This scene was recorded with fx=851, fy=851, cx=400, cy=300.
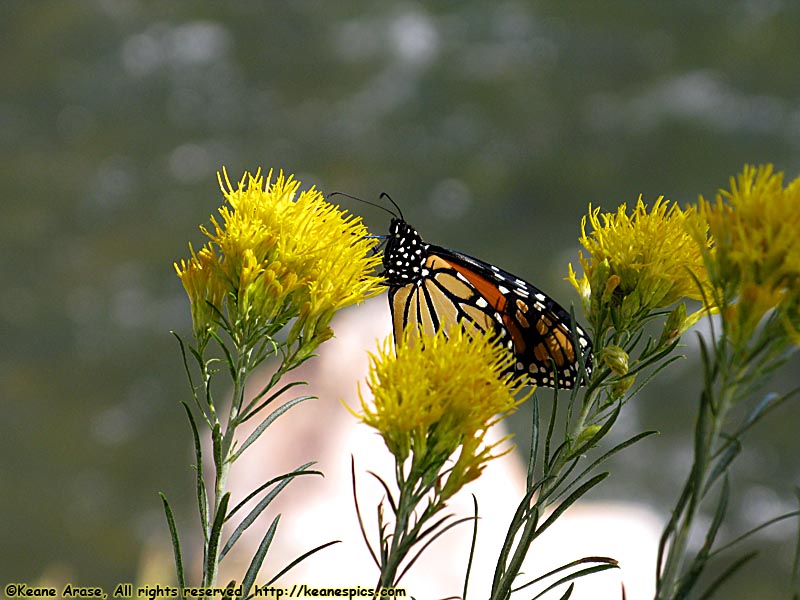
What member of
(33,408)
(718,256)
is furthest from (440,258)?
(33,408)

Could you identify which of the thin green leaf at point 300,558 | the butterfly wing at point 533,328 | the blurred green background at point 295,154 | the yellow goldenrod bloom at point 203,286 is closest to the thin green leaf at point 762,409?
the thin green leaf at point 300,558

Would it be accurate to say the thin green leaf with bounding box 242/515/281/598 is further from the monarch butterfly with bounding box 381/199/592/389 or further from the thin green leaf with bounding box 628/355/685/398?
the monarch butterfly with bounding box 381/199/592/389

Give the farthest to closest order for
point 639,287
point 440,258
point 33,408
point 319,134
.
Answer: point 319,134
point 33,408
point 440,258
point 639,287

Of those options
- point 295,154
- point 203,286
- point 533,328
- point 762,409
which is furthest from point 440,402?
point 295,154

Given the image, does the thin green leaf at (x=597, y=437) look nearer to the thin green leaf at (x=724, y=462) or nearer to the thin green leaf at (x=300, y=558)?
the thin green leaf at (x=724, y=462)

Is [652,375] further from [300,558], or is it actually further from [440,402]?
Result: [300,558]

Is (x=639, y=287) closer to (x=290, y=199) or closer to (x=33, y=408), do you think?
(x=290, y=199)

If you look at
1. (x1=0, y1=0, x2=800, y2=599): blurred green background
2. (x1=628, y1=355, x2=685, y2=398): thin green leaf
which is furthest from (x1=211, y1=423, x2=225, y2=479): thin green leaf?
(x1=0, y1=0, x2=800, y2=599): blurred green background
